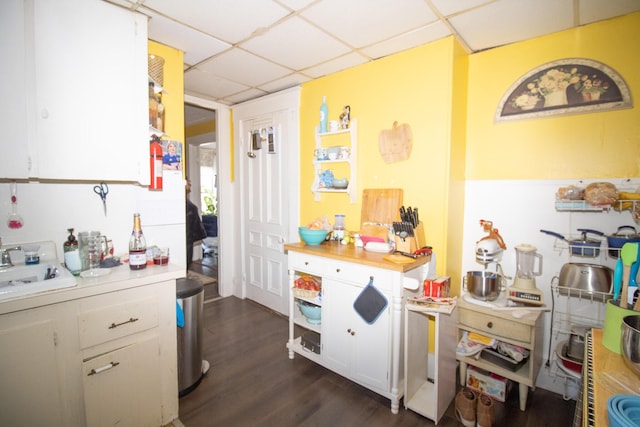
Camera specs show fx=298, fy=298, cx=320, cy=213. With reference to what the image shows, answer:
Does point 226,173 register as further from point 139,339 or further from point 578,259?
point 578,259

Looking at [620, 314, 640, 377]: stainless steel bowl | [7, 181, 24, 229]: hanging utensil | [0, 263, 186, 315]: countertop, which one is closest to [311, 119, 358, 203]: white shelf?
[0, 263, 186, 315]: countertop

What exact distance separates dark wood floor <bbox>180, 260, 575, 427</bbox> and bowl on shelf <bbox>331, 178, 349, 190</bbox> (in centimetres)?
Answer: 156

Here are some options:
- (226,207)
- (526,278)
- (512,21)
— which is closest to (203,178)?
(226,207)

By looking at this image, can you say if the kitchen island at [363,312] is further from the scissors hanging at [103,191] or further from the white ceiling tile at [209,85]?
the white ceiling tile at [209,85]

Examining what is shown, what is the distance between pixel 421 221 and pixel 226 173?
266 cm

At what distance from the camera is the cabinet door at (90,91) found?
1647mm

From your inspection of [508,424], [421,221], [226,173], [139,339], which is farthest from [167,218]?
[508,424]

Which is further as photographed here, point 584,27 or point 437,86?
point 437,86

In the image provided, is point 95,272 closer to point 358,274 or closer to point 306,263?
point 306,263

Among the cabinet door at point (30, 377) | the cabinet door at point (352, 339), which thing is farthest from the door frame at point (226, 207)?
the cabinet door at point (30, 377)

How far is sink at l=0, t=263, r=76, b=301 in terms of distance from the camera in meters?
1.37

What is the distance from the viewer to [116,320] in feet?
5.31

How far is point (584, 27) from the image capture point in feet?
6.42

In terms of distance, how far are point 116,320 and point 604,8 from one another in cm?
332
